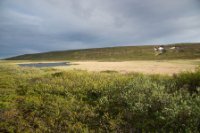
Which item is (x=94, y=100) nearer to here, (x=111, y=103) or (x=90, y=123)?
(x=111, y=103)

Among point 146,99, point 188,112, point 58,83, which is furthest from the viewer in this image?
point 58,83

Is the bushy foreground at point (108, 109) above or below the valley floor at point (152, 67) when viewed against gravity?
above

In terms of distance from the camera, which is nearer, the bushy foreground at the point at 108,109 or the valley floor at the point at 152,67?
the bushy foreground at the point at 108,109

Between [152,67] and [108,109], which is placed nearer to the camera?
[108,109]

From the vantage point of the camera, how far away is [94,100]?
13914 mm

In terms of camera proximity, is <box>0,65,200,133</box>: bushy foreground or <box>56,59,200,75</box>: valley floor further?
<box>56,59,200,75</box>: valley floor

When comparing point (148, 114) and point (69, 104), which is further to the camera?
point (69, 104)

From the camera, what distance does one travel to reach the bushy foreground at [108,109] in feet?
33.0

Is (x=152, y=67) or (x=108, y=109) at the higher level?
(x=108, y=109)

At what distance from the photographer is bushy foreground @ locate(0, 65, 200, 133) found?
396 inches

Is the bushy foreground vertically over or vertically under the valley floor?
over

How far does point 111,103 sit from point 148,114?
2.40 m

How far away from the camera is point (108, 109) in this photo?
12.2 metres

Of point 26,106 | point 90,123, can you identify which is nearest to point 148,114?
point 90,123
